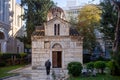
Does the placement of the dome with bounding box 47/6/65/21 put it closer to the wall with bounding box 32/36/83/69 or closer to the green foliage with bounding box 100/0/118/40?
the wall with bounding box 32/36/83/69

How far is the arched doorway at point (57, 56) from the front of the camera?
122ft

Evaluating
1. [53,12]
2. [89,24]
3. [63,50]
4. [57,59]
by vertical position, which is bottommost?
[57,59]

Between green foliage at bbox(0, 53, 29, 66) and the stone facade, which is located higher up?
the stone facade

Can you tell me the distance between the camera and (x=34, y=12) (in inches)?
1852

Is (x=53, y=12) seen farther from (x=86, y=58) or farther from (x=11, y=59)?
(x=86, y=58)

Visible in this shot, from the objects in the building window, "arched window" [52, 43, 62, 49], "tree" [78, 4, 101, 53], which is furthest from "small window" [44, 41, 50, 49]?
"tree" [78, 4, 101, 53]

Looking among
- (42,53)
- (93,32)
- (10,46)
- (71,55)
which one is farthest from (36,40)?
(93,32)

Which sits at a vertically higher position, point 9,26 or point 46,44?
point 9,26

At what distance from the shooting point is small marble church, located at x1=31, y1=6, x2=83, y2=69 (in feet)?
120

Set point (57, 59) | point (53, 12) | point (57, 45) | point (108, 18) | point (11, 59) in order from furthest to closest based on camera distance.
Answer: point (53, 12) → point (11, 59) → point (57, 59) → point (57, 45) → point (108, 18)

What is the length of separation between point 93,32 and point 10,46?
617 inches

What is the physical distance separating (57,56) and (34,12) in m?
12.7

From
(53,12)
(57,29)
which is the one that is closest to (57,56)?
(57,29)

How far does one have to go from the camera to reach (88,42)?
5012cm
